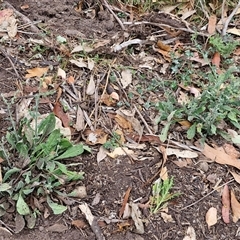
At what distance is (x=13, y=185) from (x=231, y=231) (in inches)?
41.0

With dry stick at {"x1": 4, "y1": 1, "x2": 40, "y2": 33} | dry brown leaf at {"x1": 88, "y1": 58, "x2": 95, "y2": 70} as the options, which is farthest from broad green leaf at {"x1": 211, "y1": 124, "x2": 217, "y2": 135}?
dry stick at {"x1": 4, "y1": 1, "x2": 40, "y2": 33}

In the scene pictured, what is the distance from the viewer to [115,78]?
118 inches

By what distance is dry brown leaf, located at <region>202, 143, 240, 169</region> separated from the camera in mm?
2688

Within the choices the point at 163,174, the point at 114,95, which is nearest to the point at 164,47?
the point at 114,95

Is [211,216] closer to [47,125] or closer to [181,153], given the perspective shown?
[181,153]

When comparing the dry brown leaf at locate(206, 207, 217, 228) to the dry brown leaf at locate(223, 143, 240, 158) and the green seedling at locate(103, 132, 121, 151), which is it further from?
the green seedling at locate(103, 132, 121, 151)

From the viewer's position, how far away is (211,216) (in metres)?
2.50

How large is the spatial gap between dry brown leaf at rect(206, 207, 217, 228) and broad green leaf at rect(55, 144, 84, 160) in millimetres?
677

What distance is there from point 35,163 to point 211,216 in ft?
2.85

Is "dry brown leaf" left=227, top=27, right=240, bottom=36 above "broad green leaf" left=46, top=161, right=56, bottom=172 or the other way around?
the other way around

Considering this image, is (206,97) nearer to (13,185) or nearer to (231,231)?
(231,231)

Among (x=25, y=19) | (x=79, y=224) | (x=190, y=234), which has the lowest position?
(x=190, y=234)

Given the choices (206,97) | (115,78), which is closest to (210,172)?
(206,97)

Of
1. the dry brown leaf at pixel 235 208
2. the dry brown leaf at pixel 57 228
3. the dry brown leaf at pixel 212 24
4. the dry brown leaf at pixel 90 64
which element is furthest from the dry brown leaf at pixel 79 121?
the dry brown leaf at pixel 212 24
